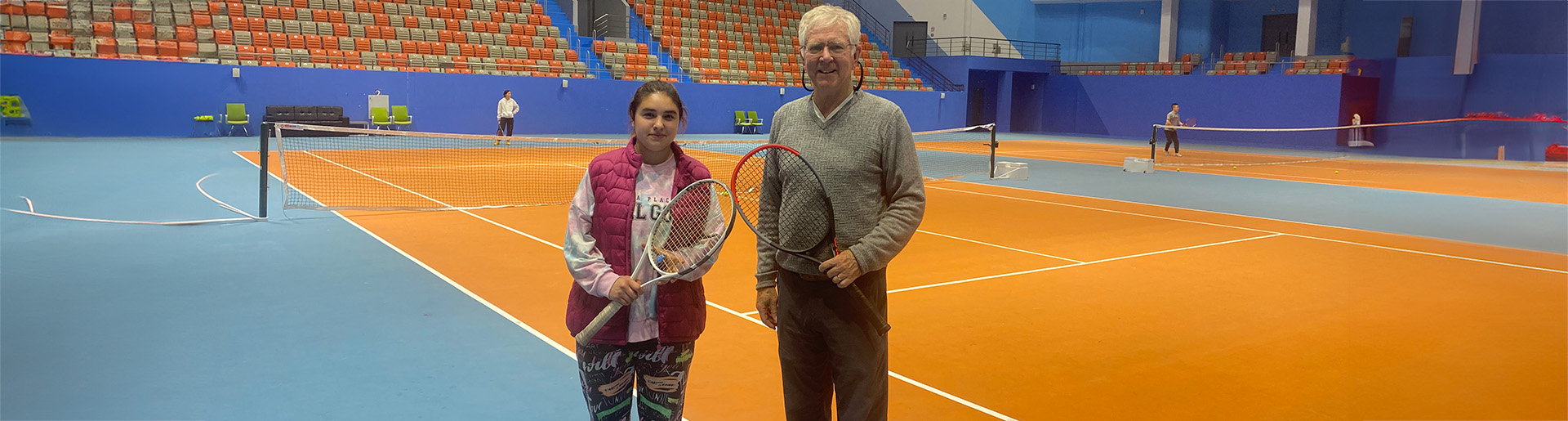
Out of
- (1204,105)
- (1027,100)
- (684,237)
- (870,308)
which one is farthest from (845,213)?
(1027,100)

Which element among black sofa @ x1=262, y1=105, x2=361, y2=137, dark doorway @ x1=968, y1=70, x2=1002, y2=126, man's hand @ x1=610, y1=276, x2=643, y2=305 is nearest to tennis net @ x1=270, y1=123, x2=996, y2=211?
black sofa @ x1=262, y1=105, x2=361, y2=137

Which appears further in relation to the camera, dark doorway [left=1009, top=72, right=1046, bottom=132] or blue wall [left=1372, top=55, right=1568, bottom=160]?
dark doorway [left=1009, top=72, right=1046, bottom=132]

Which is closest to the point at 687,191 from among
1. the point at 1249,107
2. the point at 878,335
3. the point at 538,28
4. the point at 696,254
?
the point at 696,254

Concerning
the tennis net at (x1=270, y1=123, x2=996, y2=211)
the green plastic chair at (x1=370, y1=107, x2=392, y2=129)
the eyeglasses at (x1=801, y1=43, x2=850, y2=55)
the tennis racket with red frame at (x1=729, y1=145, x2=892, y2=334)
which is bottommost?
the tennis net at (x1=270, y1=123, x2=996, y2=211)

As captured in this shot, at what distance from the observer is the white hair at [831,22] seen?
2920mm

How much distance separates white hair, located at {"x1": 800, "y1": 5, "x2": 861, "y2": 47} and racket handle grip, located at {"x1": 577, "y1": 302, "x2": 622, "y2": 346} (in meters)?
1.00

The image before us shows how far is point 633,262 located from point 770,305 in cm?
48

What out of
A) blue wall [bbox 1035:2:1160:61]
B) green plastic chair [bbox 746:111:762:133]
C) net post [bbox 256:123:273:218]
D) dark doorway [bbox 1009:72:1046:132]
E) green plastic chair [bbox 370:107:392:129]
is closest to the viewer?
net post [bbox 256:123:273:218]

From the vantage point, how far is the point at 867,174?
3.00 meters

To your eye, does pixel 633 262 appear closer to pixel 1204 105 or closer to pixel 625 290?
pixel 625 290

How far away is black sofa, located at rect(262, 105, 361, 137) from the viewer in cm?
2430

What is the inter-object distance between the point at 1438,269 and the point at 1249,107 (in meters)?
30.0

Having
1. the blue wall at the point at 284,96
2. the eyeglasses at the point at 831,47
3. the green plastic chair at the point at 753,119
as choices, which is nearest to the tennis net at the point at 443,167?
the blue wall at the point at 284,96

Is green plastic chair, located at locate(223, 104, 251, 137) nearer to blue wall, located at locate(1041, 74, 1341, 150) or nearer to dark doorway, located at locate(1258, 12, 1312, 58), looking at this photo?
blue wall, located at locate(1041, 74, 1341, 150)
